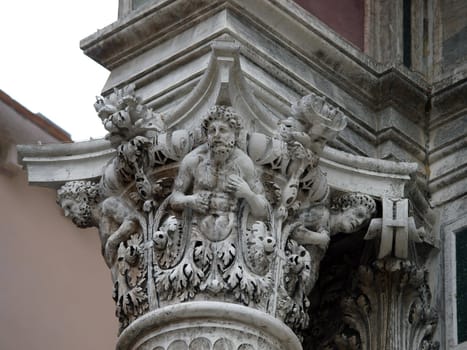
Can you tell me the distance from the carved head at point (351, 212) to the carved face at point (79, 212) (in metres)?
1.22

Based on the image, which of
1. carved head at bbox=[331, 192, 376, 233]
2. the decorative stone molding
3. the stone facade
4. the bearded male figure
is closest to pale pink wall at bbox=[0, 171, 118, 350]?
the stone facade

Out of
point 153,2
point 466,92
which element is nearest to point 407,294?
point 466,92

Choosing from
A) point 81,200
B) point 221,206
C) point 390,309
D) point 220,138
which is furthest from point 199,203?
point 390,309

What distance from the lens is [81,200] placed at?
33.1 ft

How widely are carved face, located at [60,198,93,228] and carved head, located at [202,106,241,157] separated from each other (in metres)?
0.87

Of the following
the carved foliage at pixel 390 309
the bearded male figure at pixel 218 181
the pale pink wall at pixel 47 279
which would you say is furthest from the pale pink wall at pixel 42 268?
the bearded male figure at pixel 218 181

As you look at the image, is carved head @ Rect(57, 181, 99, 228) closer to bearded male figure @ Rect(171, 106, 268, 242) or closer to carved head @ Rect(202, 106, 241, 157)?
bearded male figure @ Rect(171, 106, 268, 242)

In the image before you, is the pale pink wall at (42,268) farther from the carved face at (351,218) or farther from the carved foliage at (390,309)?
the carved face at (351,218)

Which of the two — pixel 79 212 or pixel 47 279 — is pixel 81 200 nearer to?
pixel 79 212

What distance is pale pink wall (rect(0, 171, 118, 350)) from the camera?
47.6 ft

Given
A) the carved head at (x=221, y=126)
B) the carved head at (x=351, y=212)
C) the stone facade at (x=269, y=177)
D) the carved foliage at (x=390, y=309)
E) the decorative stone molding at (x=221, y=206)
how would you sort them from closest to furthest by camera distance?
1. the decorative stone molding at (x=221, y=206)
2. the stone facade at (x=269, y=177)
3. the carved head at (x=221, y=126)
4. the carved head at (x=351, y=212)
5. the carved foliage at (x=390, y=309)

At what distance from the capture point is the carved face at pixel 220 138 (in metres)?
9.48

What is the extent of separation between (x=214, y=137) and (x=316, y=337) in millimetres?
1558

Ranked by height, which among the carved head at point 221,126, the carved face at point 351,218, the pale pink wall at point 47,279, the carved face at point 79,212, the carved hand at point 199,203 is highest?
the pale pink wall at point 47,279
